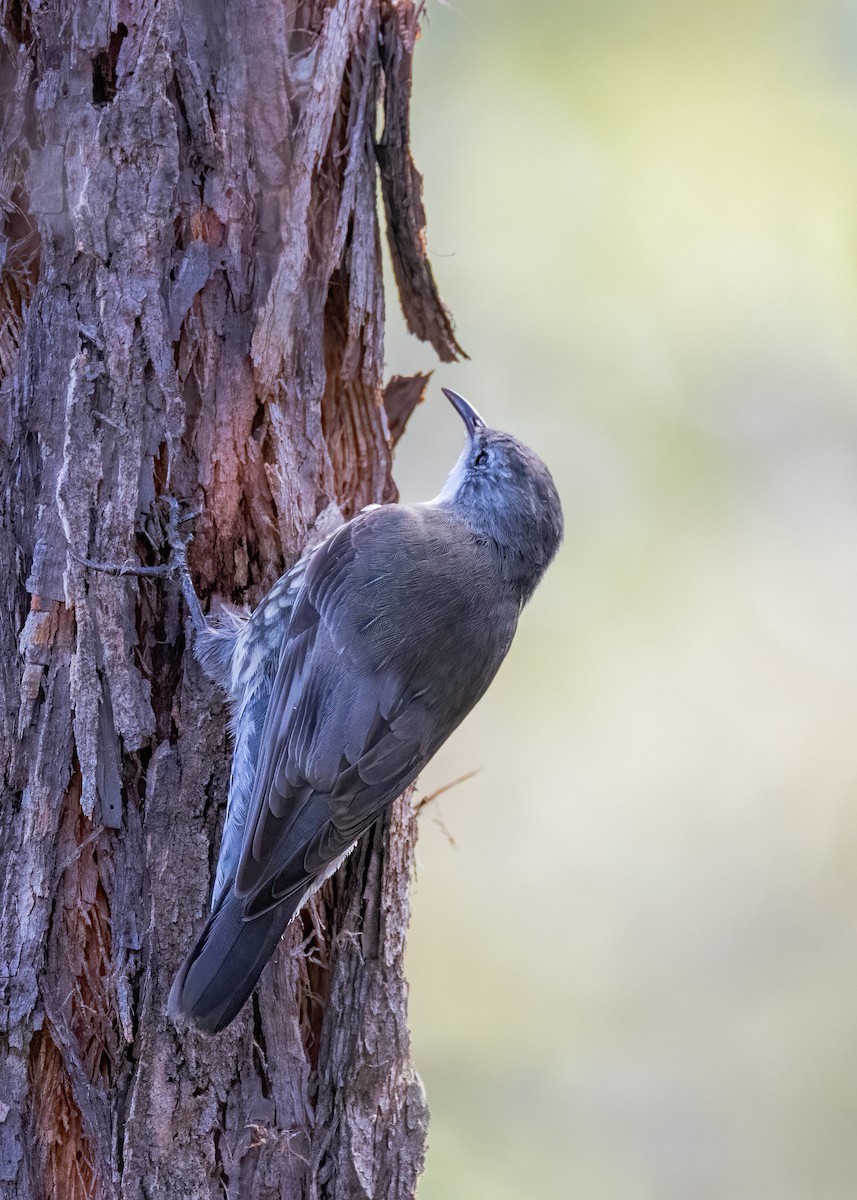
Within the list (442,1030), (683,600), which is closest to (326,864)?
(442,1030)

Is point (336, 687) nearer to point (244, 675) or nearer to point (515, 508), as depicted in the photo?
point (244, 675)

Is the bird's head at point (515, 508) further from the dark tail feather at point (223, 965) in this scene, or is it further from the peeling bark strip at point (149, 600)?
the dark tail feather at point (223, 965)

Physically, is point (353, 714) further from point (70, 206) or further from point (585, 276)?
point (585, 276)

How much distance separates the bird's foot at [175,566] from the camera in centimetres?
204

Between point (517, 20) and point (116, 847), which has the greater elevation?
point (517, 20)

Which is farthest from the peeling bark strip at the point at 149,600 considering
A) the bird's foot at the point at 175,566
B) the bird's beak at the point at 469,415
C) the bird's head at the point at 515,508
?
the bird's beak at the point at 469,415

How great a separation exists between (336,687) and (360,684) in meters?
0.05

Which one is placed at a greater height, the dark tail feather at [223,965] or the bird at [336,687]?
the bird at [336,687]

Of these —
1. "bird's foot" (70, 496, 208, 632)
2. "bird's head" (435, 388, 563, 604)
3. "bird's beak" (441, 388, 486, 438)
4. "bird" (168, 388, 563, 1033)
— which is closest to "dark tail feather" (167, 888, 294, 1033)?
"bird" (168, 388, 563, 1033)

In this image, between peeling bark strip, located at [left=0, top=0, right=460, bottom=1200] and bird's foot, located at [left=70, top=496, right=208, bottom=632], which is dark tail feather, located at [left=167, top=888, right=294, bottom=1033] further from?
bird's foot, located at [left=70, top=496, right=208, bottom=632]

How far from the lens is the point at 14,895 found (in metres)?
1.93

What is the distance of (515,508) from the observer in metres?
2.73

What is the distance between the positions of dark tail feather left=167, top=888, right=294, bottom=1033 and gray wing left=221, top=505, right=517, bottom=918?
4cm

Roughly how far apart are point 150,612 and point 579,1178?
2646mm
